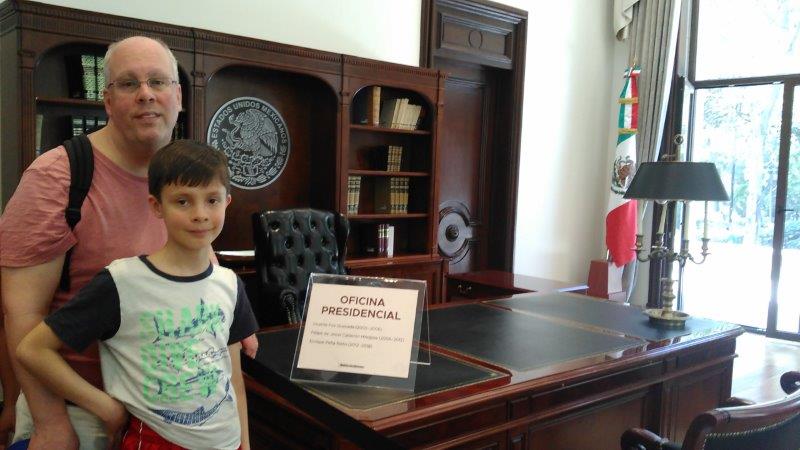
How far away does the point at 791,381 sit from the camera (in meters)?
2.21

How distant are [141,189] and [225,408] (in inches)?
18.7

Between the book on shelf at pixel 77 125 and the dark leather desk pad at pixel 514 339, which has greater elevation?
the book on shelf at pixel 77 125

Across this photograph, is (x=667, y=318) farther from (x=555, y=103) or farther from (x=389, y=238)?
(x=555, y=103)

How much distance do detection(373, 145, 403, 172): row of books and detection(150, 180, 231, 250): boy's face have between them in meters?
3.39

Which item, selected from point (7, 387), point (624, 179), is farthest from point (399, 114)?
point (7, 387)

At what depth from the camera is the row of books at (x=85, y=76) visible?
323 centimetres

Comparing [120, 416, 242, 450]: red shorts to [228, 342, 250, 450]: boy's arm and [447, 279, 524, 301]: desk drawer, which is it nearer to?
[228, 342, 250, 450]: boy's arm

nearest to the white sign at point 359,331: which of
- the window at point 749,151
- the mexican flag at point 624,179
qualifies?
the mexican flag at point 624,179

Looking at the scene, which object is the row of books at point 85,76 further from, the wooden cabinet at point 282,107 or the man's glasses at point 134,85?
the man's glasses at point 134,85

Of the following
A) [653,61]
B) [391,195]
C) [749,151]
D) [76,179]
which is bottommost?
[391,195]

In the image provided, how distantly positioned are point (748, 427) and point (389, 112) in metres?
3.42

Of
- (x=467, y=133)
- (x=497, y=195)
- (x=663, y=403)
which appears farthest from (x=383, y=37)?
(x=663, y=403)

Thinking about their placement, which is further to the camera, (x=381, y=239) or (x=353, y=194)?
(x=381, y=239)

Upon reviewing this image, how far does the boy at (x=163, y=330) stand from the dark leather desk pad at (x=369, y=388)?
1.42ft
